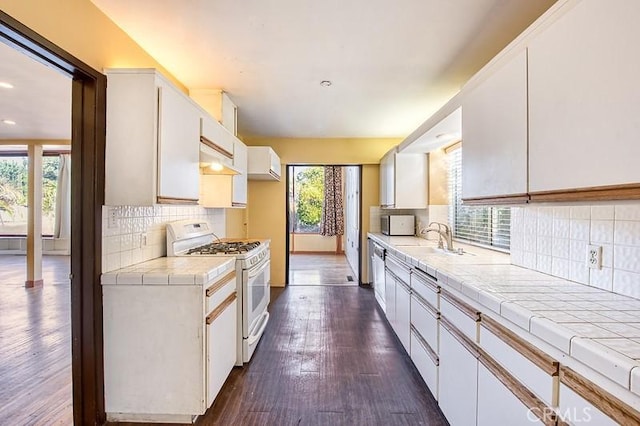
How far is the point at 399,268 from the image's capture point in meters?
2.93

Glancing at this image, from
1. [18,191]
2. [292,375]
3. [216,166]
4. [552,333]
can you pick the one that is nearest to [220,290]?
[292,375]

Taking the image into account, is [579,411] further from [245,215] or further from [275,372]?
[245,215]

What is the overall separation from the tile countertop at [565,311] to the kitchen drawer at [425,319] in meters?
Result: 0.26

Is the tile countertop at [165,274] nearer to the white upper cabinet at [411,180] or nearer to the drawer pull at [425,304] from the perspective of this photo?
the drawer pull at [425,304]

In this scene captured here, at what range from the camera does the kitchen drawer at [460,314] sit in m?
1.50

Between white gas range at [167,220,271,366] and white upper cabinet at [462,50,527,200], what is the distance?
1.77 m

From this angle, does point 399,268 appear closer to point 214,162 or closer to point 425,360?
point 425,360

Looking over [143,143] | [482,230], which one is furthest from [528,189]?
[143,143]

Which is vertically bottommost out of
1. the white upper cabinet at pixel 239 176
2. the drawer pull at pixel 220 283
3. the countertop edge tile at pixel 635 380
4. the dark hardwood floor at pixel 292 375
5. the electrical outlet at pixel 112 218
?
the dark hardwood floor at pixel 292 375

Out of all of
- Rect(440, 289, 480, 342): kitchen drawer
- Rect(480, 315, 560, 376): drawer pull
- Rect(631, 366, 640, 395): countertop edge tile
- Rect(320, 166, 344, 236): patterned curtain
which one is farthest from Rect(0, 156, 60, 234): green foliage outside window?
Rect(631, 366, 640, 395): countertop edge tile

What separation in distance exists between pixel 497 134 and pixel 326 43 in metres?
1.31

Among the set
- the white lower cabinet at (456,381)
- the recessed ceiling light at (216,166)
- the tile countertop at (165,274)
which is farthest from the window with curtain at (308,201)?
the white lower cabinet at (456,381)

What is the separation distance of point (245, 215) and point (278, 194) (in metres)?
0.64

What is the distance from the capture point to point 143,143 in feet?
6.19
